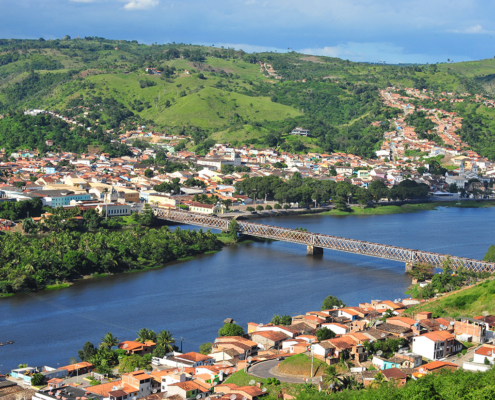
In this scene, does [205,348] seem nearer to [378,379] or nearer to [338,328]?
[338,328]

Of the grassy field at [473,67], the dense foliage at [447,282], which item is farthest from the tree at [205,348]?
the grassy field at [473,67]

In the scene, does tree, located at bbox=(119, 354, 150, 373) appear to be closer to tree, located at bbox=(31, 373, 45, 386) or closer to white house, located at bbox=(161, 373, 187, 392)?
white house, located at bbox=(161, 373, 187, 392)

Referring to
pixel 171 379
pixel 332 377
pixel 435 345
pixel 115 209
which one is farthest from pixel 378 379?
pixel 115 209

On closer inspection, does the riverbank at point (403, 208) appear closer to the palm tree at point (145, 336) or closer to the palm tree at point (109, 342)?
the palm tree at point (145, 336)

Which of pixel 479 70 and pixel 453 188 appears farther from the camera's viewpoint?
pixel 479 70

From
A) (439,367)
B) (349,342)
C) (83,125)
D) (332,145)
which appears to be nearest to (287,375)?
(349,342)

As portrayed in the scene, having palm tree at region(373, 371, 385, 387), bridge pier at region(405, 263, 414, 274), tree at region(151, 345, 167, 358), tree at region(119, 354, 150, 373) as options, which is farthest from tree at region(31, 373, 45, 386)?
bridge pier at region(405, 263, 414, 274)

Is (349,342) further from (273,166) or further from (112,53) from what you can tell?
(112,53)
